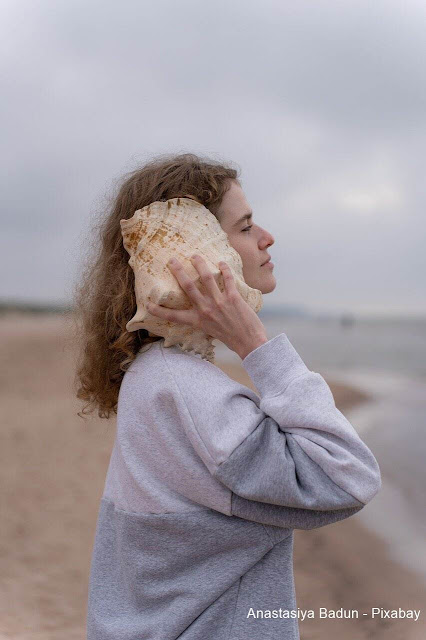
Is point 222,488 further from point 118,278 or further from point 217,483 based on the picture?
point 118,278

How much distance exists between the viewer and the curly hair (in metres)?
1.79

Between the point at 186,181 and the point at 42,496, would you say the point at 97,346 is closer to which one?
the point at 186,181

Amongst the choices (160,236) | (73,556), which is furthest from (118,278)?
(73,556)

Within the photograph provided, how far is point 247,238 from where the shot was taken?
71.2 inches

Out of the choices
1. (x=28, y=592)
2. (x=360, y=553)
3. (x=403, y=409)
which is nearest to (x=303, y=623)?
(x=360, y=553)

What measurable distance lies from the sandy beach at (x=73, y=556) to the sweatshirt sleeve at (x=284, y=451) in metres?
1.04

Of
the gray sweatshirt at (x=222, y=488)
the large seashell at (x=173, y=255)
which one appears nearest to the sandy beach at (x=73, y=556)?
the large seashell at (x=173, y=255)

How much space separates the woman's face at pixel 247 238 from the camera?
1794 mm

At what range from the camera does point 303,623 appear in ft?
15.9

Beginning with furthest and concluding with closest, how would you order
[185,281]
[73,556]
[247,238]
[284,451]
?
[73,556]
[247,238]
[185,281]
[284,451]

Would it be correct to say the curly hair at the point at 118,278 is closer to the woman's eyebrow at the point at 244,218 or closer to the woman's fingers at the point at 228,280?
the woman's eyebrow at the point at 244,218

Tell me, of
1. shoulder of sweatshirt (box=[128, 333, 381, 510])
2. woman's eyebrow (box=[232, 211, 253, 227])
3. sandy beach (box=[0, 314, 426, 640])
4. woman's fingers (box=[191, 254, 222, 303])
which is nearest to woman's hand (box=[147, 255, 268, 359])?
woman's fingers (box=[191, 254, 222, 303])

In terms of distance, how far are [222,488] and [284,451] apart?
6.4 inches

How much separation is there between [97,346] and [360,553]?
498cm
